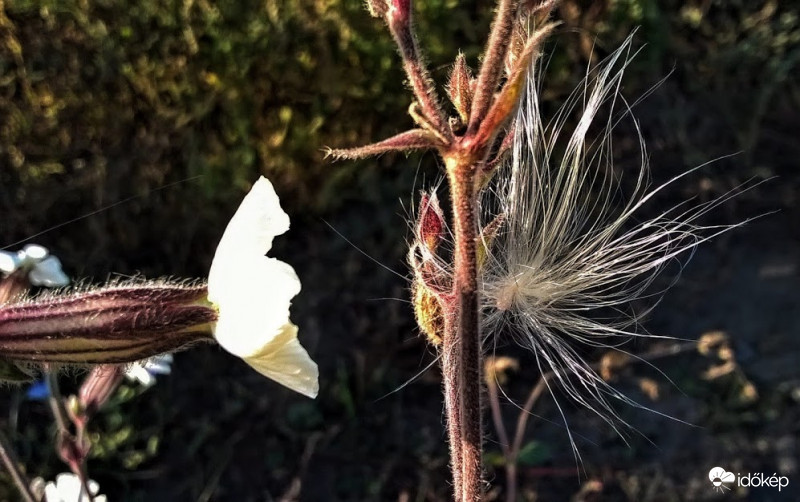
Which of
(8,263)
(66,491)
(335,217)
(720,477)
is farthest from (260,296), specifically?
(335,217)

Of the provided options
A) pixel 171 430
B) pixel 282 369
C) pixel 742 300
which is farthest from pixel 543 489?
pixel 282 369

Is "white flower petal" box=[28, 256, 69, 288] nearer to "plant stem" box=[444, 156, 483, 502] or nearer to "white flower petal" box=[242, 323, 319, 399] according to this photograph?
"white flower petal" box=[242, 323, 319, 399]

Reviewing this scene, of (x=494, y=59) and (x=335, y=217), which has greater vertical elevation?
(x=335, y=217)

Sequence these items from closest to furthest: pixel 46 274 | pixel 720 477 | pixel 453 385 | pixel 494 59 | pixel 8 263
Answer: pixel 494 59 → pixel 453 385 → pixel 8 263 → pixel 46 274 → pixel 720 477

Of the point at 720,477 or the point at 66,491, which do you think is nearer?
the point at 66,491

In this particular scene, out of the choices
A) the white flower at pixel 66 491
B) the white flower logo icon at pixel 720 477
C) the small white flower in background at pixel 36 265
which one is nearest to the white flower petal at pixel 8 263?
the small white flower in background at pixel 36 265

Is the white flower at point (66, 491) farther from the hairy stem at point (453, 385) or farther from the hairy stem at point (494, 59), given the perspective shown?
the hairy stem at point (494, 59)

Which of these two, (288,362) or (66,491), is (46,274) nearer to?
(66,491)
